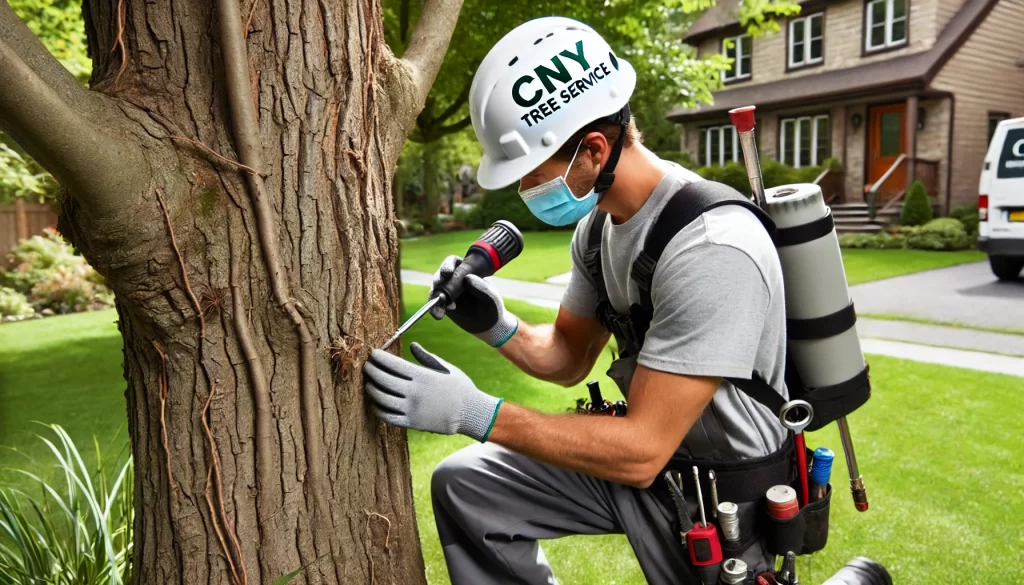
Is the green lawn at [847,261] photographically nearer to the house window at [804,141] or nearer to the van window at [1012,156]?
the van window at [1012,156]

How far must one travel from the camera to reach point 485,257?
2.37 m

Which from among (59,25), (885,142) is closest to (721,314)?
(59,25)

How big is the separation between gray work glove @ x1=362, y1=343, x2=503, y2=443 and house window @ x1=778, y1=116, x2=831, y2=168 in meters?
18.7

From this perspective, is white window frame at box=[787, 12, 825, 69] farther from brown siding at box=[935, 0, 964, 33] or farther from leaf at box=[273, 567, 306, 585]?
leaf at box=[273, 567, 306, 585]

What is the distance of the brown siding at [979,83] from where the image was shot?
17141 mm

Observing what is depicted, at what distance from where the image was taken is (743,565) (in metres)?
2.16

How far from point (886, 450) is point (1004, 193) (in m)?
6.81

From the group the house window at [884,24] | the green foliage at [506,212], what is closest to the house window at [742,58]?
the house window at [884,24]

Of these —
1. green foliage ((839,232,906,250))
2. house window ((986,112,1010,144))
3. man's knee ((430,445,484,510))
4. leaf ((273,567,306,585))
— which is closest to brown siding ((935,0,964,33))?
house window ((986,112,1010,144))

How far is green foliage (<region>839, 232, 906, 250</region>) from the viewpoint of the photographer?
1534cm

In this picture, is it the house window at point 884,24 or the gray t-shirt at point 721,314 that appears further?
the house window at point 884,24

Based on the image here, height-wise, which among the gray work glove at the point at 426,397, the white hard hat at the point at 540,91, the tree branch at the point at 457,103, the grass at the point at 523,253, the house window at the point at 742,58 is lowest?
the grass at the point at 523,253

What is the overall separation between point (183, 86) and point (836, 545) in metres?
3.39

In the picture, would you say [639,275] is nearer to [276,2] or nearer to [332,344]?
[332,344]
